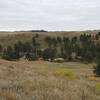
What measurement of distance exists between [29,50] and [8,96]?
314 ft

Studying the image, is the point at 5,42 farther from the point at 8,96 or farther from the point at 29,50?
the point at 8,96

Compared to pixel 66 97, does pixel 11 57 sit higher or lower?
lower

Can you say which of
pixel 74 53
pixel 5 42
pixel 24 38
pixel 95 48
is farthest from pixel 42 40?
pixel 95 48

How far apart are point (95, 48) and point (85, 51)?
590 centimetres

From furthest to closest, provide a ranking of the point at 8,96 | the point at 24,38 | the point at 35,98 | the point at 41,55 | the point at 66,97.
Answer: the point at 24,38, the point at 41,55, the point at 66,97, the point at 35,98, the point at 8,96

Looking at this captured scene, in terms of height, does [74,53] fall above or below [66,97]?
below

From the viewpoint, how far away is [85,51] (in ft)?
270

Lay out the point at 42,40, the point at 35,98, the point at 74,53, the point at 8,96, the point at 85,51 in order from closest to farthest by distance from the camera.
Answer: the point at 8,96, the point at 35,98, the point at 85,51, the point at 74,53, the point at 42,40

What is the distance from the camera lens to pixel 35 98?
19.1ft

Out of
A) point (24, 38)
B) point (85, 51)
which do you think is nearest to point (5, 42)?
point (24, 38)

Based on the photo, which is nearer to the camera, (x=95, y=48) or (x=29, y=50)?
(x=95, y=48)

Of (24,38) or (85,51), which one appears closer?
(85,51)

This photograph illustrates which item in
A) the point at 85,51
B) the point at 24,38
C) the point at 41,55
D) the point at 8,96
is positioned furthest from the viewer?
the point at 24,38

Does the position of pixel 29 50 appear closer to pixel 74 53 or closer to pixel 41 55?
pixel 41 55
